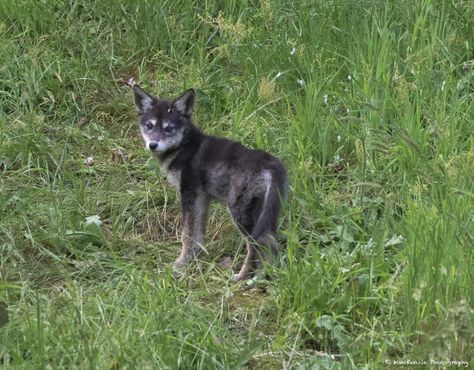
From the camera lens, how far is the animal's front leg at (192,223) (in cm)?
572

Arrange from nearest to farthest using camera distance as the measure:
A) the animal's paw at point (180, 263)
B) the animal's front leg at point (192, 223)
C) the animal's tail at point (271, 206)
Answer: the animal's tail at point (271, 206), the animal's paw at point (180, 263), the animal's front leg at point (192, 223)

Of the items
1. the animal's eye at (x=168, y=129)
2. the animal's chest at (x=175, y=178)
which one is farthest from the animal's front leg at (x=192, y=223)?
the animal's eye at (x=168, y=129)

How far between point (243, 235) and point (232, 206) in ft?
0.66

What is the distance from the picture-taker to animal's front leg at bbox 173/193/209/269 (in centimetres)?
Result: 572

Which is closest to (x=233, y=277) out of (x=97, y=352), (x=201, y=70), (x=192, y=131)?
(x=192, y=131)

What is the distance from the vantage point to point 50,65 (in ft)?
23.9

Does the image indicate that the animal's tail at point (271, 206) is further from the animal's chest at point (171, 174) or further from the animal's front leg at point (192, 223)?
the animal's chest at point (171, 174)

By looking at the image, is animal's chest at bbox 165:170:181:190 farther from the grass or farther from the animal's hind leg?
the animal's hind leg

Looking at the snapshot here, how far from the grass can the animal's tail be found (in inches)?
8.1

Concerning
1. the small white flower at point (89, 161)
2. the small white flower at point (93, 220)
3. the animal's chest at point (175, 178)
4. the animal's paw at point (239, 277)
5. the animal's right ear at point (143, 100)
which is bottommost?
the small white flower at point (89, 161)

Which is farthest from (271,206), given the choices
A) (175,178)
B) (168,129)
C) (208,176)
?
(168,129)

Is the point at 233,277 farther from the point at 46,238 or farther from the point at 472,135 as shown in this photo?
the point at 472,135

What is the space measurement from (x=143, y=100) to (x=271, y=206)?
1.52 meters

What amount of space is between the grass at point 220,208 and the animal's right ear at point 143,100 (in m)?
0.50
